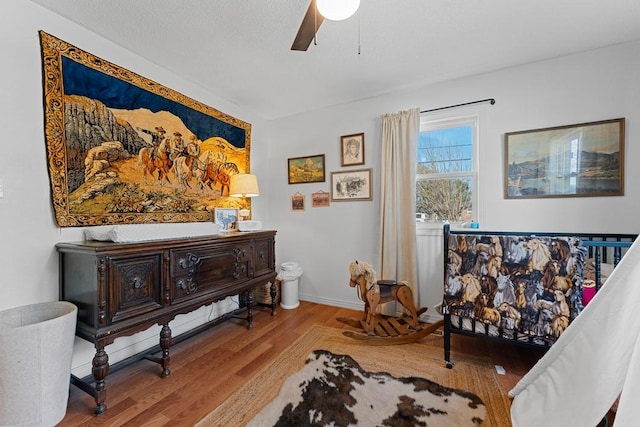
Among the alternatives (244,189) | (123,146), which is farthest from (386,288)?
(123,146)

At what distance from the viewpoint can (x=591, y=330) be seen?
3.47 feet

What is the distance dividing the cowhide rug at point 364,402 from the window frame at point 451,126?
1.61 meters

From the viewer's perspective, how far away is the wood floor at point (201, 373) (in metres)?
1.57

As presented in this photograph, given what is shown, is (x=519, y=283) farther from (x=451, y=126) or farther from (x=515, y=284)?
(x=451, y=126)

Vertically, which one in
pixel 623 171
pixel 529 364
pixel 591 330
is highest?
pixel 623 171

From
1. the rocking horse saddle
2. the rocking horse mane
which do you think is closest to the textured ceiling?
the rocking horse mane

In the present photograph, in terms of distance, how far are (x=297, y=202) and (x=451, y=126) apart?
2.01 metres

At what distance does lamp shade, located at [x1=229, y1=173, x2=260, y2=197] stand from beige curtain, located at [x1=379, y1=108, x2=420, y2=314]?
143cm

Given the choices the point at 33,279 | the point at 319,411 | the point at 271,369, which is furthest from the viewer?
the point at 271,369

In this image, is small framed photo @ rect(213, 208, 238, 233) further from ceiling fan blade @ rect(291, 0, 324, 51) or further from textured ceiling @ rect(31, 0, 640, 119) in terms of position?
ceiling fan blade @ rect(291, 0, 324, 51)

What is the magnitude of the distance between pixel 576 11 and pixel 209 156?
3.16 metres

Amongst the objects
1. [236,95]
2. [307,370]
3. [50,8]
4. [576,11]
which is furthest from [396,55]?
[307,370]

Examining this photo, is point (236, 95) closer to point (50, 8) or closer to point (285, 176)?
point (285, 176)

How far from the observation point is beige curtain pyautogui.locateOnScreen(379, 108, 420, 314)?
2867 millimetres
